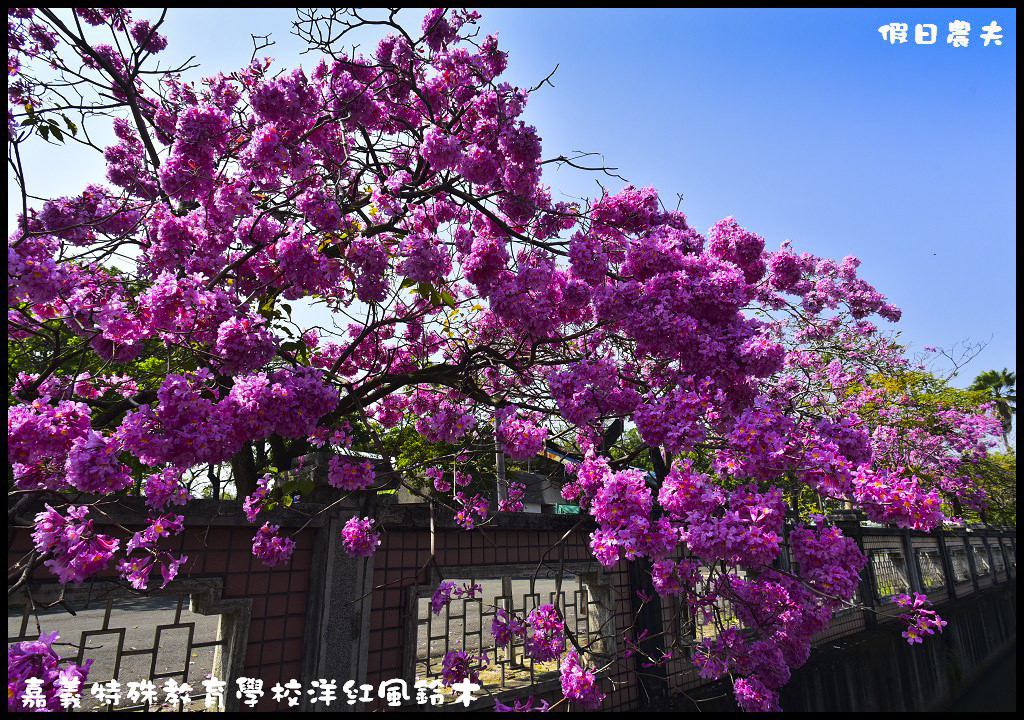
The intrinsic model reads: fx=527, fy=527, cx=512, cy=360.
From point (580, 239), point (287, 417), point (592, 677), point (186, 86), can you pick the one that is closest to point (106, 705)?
point (287, 417)

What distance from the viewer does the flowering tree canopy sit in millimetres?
3279

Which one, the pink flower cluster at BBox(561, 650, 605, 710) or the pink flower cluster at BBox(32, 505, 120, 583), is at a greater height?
the pink flower cluster at BBox(32, 505, 120, 583)

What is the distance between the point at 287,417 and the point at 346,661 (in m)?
2.37

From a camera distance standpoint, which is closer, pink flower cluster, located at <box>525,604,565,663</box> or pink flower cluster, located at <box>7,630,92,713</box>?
pink flower cluster, located at <box>7,630,92,713</box>

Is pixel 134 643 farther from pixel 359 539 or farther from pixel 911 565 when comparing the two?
pixel 911 565

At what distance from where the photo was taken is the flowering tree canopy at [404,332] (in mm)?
3279

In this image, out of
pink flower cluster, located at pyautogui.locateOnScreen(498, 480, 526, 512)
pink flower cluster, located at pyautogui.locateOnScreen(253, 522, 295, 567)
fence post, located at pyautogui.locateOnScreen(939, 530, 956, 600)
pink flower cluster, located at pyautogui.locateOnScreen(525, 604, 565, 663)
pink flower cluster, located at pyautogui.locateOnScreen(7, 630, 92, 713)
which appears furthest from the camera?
fence post, located at pyautogui.locateOnScreen(939, 530, 956, 600)

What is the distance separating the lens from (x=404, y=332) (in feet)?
20.3

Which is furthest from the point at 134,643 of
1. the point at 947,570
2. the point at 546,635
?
the point at 947,570

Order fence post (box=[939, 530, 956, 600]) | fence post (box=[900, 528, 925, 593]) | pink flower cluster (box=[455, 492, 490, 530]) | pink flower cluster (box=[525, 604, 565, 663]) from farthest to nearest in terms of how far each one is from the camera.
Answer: fence post (box=[939, 530, 956, 600])
fence post (box=[900, 528, 925, 593])
pink flower cluster (box=[455, 492, 490, 530])
pink flower cluster (box=[525, 604, 565, 663])

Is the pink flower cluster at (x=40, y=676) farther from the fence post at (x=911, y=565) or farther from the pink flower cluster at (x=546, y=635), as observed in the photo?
the fence post at (x=911, y=565)

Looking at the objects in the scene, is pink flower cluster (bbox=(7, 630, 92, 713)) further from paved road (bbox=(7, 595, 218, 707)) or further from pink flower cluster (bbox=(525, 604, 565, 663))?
paved road (bbox=(7, 595, 218, 707))

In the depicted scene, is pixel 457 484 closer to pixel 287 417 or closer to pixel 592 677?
pixel 592 677

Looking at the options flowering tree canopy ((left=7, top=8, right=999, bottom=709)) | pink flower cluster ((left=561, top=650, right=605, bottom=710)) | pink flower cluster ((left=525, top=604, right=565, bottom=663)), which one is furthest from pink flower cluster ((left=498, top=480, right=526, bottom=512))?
pink flower cluster ((left=561, top=650, right=605, bottom=710))
